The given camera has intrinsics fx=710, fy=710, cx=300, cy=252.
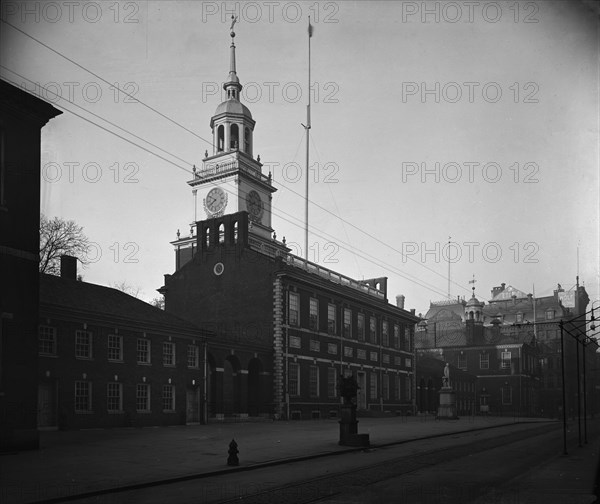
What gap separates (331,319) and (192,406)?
1832cm

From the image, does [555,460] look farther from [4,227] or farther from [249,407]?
[249,407]

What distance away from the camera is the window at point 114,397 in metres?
35.5

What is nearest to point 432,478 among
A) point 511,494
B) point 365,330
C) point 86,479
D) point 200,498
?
point 511,494

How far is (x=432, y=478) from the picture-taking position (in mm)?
16469

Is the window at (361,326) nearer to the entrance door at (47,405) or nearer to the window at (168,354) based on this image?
the window at (168,354)

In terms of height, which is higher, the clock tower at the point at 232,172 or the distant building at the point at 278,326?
the clock tower at the point at 232,172

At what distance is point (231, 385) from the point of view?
153 feet

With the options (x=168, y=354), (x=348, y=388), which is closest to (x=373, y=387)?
(x=168, y=354)

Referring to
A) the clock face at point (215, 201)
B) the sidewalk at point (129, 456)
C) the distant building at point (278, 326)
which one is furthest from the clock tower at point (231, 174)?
the sidewalk at point (129, 456)

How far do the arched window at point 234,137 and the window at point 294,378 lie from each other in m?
30.0

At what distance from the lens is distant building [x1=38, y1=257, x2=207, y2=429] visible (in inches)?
1293

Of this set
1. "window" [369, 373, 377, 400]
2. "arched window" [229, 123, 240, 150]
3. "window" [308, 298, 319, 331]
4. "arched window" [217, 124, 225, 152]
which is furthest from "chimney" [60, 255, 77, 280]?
"arched window" [217, 124, 225, 152]

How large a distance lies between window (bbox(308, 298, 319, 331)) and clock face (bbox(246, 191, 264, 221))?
64.2ft

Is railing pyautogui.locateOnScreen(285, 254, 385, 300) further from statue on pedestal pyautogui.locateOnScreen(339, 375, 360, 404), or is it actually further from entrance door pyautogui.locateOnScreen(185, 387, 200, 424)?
statue on pedestal pyautogui.locateOnScreen(339, 375, 360, 404)
